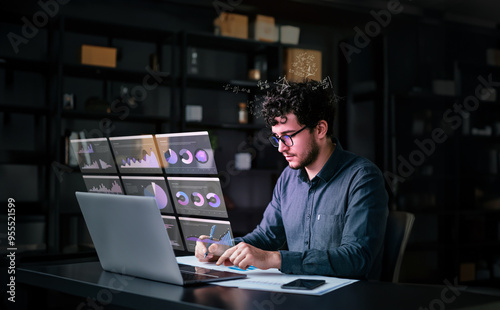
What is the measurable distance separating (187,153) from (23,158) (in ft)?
9.18

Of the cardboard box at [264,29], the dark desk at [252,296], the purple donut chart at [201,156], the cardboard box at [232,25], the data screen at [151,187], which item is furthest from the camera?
the cardboard box at [264,29]

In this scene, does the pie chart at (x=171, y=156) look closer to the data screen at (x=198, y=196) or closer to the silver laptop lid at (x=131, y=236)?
the data screen at (x=198, y=196)

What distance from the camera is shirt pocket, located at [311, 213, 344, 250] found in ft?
6.08

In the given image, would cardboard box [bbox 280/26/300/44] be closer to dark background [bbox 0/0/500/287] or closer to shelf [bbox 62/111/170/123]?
dark background [bbox 0/0/500/287]

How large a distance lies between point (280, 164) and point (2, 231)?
226cm

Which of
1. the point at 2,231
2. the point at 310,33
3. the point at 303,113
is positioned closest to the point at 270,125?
the point at 303,113

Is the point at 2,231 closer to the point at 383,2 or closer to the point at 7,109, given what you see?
the point at 7,109

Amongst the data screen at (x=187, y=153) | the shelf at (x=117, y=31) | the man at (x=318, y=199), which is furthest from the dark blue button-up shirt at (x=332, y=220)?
the shelf at (x=117, y=31)

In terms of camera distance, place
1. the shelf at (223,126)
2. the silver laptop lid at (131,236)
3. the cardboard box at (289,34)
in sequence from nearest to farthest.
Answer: the silver laptop lid at (131,236)
the shelf at (223,126)
the cardboard box at (289,34)

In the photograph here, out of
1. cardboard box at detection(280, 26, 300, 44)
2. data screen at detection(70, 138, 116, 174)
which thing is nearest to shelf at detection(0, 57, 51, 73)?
cardboard box at detection(280, 26, 300, 44)

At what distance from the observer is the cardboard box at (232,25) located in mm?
4469

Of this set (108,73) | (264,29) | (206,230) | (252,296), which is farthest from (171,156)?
(264,29)

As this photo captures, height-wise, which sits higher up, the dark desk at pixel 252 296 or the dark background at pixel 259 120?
the dark background at pixel 259 120

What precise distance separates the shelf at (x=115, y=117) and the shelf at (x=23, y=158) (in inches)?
13.4
